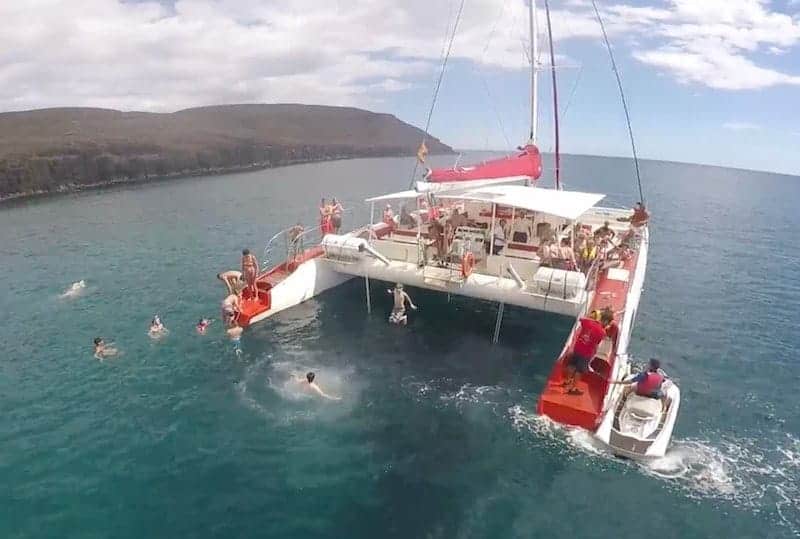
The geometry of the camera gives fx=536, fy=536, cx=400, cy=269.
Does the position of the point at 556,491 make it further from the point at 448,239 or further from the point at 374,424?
the point at 448,239

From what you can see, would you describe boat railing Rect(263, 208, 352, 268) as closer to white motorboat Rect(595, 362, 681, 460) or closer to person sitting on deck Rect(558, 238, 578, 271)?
person sitting on deck Rect(558, 238, 578, 271)

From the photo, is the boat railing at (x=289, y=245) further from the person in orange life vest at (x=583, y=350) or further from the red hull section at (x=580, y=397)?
the person in orange life vest at (x=583, y=350)

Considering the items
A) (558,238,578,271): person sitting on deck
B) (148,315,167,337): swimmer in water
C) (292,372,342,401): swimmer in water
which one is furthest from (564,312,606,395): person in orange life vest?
(148,315,167,337): swimmer in water

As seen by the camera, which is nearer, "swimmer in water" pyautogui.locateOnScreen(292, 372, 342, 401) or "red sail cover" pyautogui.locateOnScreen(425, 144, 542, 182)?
"swimmer in water" pyautogui.locateOnScreen(292, 372, 342, 401)

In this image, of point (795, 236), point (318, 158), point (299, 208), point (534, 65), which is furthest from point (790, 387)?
point (318, 158)

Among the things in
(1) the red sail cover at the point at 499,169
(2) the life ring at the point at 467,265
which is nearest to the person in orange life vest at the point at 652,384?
(2) the life ring at the point at 467,265

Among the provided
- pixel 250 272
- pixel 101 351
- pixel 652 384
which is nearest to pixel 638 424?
pixel 652 384
